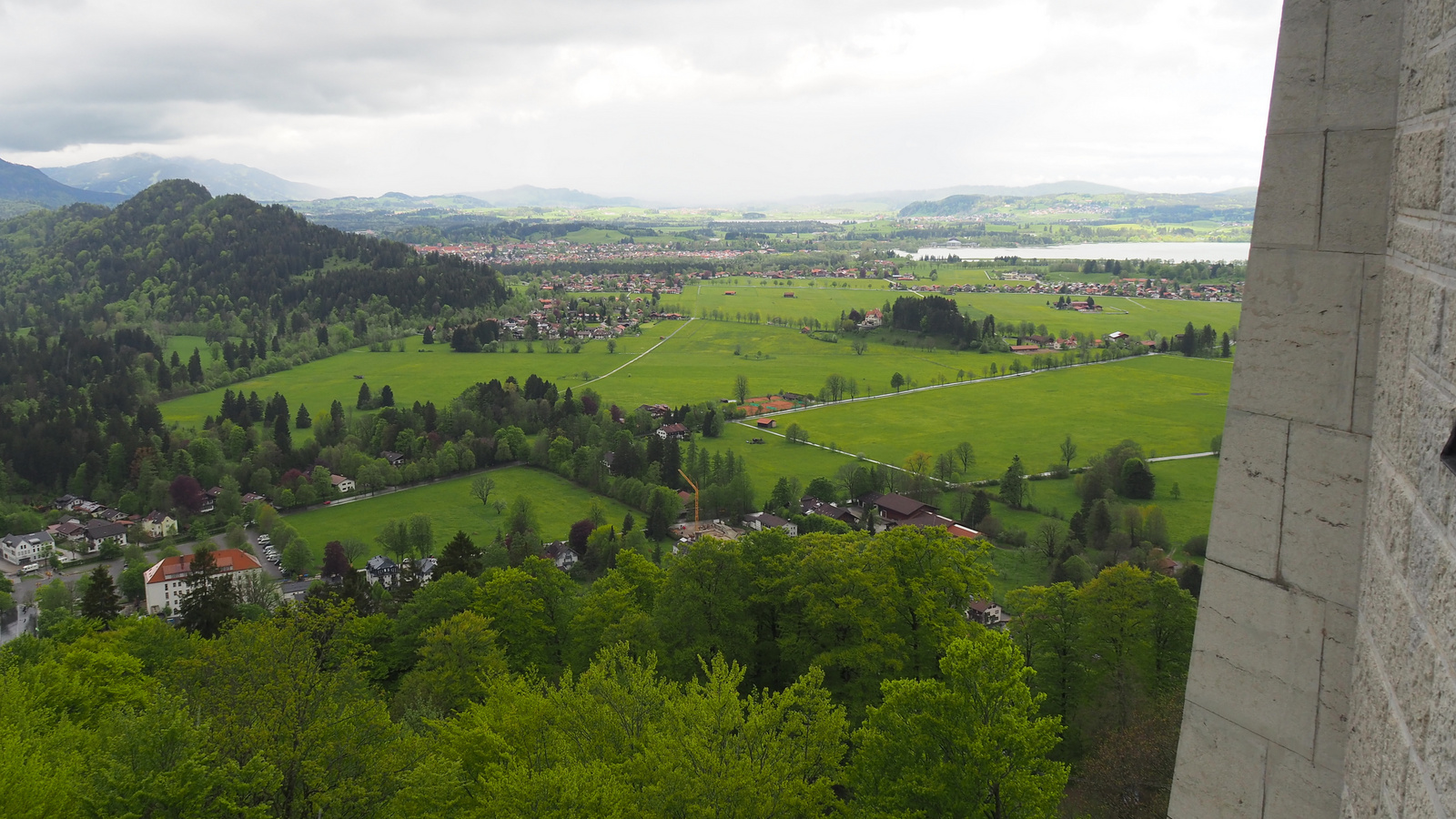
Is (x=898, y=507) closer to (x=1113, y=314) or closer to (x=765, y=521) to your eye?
(x=765, y=521)

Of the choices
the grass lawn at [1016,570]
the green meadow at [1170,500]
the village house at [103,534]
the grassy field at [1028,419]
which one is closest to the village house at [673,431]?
the grassy field at [1028,419]

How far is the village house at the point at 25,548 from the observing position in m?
51.5

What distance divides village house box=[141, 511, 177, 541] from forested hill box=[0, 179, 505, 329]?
81322 mm

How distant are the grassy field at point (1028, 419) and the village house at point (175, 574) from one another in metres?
32.5

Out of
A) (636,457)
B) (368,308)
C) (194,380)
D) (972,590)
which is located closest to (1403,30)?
(972,590)

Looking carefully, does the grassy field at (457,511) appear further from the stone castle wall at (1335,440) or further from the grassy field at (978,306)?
the grassy field at (978,306)

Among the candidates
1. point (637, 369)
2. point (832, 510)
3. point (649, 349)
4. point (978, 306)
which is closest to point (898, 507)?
point (832, 510)

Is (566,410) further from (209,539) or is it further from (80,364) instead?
(80,364)

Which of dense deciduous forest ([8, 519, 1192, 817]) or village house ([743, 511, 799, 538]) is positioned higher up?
dense deciduous forest ([8, 519, 1192, 817])

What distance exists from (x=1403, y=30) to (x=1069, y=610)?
842 inches

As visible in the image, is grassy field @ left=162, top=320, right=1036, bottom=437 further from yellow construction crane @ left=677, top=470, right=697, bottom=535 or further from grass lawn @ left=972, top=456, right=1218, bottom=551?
grass lawn @ left=972, top=456, right=1218, bottom=551

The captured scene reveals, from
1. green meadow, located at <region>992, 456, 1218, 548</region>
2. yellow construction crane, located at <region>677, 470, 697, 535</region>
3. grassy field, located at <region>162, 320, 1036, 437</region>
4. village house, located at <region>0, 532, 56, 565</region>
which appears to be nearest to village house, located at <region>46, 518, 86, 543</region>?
village house, located at <region>0, 532, 56, 565</region>

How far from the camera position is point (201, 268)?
148 meters

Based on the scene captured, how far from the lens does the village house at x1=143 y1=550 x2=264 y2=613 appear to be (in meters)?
43.1
